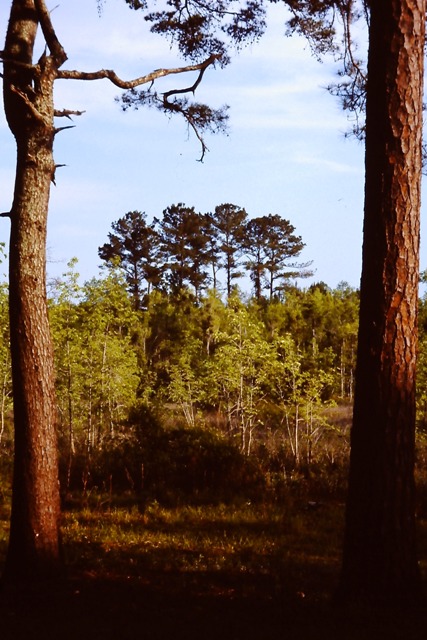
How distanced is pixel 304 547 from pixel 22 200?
19.8ft

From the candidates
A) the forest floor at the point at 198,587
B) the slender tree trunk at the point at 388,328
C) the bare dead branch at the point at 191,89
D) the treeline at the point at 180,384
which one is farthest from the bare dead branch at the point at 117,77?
the treeline at the point at 180,384

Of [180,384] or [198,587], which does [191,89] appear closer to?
[198,587]

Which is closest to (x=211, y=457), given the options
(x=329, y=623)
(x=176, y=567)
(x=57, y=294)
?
(x=176, y=567)

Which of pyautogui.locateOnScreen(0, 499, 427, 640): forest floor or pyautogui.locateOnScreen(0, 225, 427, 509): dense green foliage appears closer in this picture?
pyautogui.locateOnScreen(0, 499, 427, 640): forest floor

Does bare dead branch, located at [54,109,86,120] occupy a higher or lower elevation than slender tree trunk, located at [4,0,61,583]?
higher

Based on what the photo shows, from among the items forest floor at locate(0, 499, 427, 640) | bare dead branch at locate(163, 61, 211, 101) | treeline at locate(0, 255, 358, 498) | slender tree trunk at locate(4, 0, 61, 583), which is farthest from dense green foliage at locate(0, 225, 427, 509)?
bare dead branch at locate(163, 61, 211, 101)

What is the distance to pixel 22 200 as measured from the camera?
645cm

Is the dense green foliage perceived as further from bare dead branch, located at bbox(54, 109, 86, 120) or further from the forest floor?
bare dead branch, located at bbox(54, 109, 86, 120)

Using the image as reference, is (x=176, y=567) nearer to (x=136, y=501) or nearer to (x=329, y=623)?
(x=329, y=623)

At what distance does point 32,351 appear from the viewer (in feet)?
20.5

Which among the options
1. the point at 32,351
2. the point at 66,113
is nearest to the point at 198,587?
the point at 32,351

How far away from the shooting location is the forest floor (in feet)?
15.6

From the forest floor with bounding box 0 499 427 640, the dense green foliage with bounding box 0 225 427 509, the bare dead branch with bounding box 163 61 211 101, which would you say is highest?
the bare dead branch with bounding box 163 61 211 101

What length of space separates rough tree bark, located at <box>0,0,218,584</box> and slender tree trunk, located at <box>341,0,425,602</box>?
10.0 feet
